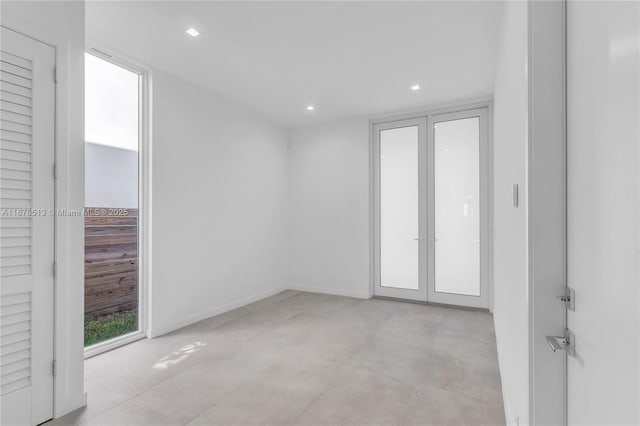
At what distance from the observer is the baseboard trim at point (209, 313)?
3624 mm

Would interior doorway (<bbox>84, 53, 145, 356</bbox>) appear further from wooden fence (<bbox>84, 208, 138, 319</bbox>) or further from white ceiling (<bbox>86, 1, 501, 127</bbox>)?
white ceiling (<bbox>86, 1, 501, 127</bbox>)

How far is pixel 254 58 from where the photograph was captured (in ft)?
11.3

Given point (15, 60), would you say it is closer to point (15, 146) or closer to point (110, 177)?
point (15, 146)

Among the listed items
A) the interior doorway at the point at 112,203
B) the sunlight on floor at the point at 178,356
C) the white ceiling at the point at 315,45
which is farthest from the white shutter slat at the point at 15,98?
the sunlight on floor at the point at 178,356

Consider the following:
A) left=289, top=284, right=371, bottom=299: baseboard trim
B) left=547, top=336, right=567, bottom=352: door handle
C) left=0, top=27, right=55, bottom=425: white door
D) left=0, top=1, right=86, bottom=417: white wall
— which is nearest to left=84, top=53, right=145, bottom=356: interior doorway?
left=0, top=1, right=86, bottom=417: white wall

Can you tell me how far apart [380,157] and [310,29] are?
2.84 m

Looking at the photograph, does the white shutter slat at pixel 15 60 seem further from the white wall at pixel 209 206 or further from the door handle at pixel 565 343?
the door handle at pixel 565 343

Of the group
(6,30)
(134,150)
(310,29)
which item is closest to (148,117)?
(134,150)

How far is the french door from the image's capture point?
4.70 m

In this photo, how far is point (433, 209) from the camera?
498 cm

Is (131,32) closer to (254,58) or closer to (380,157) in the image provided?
(254,58)

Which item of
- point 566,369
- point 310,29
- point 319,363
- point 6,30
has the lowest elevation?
point 319,363

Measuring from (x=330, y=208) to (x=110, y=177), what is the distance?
11.0 ft

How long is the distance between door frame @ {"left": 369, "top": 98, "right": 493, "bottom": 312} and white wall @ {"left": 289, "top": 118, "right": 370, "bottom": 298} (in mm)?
100
